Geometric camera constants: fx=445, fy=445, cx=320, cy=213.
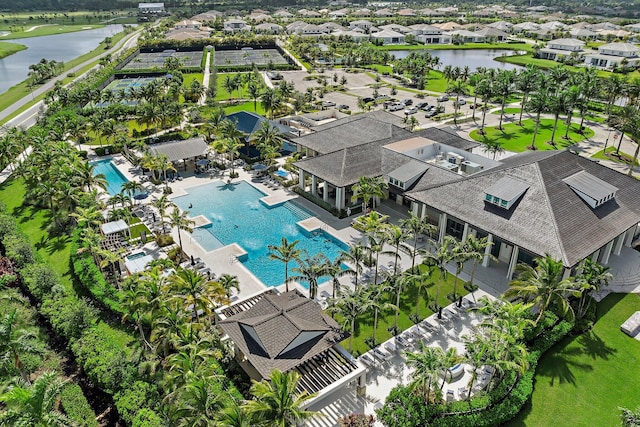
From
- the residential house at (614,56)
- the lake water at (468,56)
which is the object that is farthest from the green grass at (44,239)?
the residential house at (614,56)

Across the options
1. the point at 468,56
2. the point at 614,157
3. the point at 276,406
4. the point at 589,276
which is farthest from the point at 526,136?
the point at 468,56

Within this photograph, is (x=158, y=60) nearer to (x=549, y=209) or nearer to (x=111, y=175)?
(x=111, y=175)

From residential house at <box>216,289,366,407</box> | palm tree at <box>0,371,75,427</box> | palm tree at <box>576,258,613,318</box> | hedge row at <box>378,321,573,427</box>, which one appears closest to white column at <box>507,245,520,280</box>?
palm tree at <box>576,258,613,318</box>

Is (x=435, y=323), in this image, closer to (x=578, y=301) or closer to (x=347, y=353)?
(x=347, y=353)

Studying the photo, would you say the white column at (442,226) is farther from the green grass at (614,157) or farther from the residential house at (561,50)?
the residential house at (561,50)

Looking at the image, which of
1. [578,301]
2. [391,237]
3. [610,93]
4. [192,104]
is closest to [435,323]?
[391,237]

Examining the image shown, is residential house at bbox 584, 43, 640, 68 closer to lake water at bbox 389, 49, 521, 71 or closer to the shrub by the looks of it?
lake water at bbox 389, 49, 521, 71
